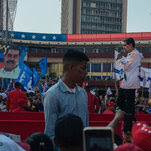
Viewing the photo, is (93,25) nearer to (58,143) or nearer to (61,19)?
(61,19)

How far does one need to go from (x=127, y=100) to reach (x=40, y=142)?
2301 millimetres

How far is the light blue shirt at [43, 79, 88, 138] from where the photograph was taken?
8.46 feet

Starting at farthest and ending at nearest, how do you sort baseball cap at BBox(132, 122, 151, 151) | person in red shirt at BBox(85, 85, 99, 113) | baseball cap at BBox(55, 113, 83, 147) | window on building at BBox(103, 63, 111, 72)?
window on building at BBox(103, 63, 111, 72) → person in red shirt at BBox(85, 85, 99, 113) → baseball cap at BBox(132, 122, 151, 151) → baseball cap at BBox(55, 113, 83, 147)

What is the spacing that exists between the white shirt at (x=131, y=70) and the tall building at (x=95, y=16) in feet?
300

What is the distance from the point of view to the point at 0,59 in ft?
36.8

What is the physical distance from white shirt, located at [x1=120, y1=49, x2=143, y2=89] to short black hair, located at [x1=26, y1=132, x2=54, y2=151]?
2332 mm

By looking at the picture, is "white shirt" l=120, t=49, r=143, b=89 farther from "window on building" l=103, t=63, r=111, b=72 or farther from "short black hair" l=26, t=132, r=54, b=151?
"window on building" l=103, t=63, r=111, b=72

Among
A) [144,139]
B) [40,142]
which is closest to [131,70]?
[144,139]

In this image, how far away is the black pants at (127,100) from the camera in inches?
177

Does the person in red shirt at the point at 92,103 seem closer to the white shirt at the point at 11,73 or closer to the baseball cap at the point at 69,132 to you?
the baseball cap at the point at 69,132

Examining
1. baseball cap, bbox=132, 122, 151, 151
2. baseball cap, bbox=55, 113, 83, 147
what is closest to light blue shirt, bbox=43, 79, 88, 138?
baseball cap, bbox=132, 122, 151, 151

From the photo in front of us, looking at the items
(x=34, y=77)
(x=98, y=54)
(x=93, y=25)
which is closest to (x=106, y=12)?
(x=93, y=25)

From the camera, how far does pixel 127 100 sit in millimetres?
4508

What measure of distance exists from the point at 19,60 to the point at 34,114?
5900 mm
